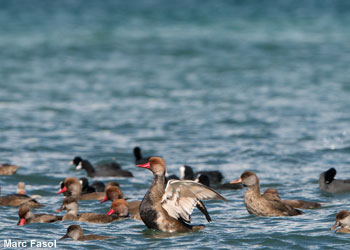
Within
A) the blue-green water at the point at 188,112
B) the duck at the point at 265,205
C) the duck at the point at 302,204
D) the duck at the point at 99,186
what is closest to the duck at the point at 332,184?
the blue-green water at the point at 188,112

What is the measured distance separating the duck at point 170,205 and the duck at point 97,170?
436 centimetres

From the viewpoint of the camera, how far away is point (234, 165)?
1491cm

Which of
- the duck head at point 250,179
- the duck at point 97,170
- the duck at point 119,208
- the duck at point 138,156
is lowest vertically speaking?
the duck at point 119,208

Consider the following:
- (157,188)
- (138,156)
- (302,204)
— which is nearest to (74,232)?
(157,188)

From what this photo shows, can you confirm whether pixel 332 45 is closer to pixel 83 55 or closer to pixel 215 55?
pixel 215 55

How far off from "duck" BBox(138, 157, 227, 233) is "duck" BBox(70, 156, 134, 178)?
A: 436cm

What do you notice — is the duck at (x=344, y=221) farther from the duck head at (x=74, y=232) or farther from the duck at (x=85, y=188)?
the duck at (x=85, y=188)

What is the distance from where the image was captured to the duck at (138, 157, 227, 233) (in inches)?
366

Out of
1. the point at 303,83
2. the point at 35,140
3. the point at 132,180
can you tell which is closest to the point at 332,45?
the point at 303,83

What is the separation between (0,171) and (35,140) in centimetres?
372

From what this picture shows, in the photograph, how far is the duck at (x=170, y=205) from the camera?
30.5 ft

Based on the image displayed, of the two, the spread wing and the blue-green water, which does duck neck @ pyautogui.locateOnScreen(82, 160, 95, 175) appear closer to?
the blue-green water

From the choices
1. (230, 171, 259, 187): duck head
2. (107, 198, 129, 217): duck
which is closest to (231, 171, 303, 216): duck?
(230, 171, 259, 187): duck head

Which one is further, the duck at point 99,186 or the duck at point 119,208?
the duck at point 99,186
